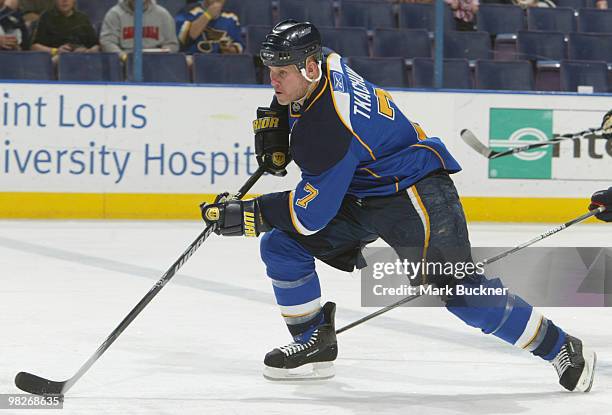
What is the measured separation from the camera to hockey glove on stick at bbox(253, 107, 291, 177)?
11.2 ft

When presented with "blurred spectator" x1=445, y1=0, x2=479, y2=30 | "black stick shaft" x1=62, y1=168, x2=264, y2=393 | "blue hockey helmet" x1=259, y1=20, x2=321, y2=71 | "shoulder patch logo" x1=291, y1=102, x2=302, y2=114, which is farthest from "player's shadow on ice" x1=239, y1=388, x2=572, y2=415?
"blurred spectator" x1=445, y1=0, x2=479, y2=30

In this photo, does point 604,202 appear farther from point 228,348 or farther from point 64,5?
point 64,5

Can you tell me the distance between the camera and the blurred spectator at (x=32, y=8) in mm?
7625

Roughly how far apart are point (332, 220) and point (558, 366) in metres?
0.74

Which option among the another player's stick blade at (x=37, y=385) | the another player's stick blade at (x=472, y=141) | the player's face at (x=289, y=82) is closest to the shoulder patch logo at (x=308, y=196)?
the player's face at (x=289, y=82)

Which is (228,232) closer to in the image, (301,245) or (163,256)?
(301,245)

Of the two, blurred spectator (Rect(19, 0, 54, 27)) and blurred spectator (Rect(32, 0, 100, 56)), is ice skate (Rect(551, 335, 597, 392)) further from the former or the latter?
blurred spectator (Rect(19, 0, 54, 27))

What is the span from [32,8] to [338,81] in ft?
16.5

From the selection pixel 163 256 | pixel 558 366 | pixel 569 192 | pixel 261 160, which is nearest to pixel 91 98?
pixel 163 256

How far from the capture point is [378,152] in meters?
3.12

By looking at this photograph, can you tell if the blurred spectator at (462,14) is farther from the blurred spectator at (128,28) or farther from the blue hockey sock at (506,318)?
the blue hockey sock at (506,318)

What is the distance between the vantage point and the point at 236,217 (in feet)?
10.2

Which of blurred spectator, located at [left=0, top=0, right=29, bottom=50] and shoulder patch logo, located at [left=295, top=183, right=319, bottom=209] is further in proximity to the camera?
blurred spectator, located at [left=0, top=0, right=29, bottom=50]

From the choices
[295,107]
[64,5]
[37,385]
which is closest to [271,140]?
[295,107]
